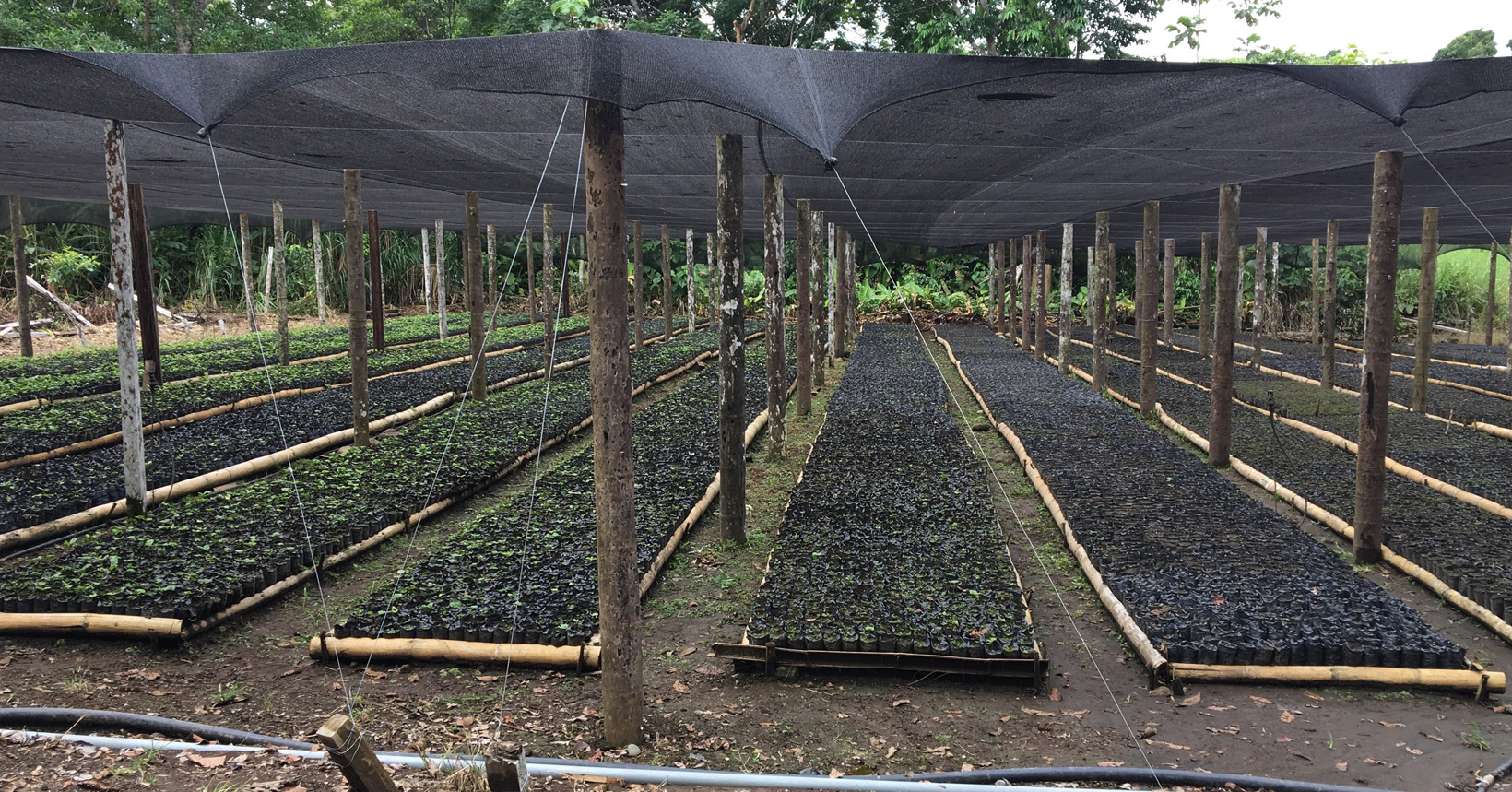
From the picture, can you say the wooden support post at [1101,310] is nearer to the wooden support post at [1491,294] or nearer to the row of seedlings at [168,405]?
the row of seedlings at [168,405]

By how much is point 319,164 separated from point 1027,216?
832cm

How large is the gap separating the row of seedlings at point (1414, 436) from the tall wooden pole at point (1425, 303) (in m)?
0.26

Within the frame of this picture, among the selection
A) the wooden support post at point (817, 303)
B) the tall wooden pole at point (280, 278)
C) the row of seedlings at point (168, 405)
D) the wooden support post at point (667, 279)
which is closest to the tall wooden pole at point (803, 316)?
the wooden support post at point (817, 303)

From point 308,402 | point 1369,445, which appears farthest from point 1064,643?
point 308,402

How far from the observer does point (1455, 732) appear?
369cm

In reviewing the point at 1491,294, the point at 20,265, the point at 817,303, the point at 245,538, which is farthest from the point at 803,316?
the point at 1491,294

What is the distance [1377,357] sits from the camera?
5391 mm

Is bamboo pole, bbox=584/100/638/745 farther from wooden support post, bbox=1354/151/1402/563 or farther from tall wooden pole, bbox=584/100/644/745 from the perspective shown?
wooden support post, bbox=1354/151/1402/563

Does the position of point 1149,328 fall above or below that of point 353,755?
above

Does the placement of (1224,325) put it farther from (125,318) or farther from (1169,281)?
(1169,281)

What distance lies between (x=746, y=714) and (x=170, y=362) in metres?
10.9

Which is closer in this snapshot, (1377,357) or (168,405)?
(1377,357)

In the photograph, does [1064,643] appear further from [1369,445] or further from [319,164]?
[319,164]

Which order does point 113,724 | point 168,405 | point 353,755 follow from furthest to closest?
point 168,405
point 113,724
point 353,755
